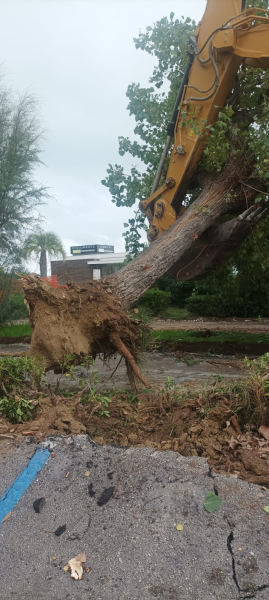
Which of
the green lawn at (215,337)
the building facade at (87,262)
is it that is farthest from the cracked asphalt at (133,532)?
the building facade at (87,262)

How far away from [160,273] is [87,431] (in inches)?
115

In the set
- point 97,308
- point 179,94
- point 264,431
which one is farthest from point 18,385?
point 179,94

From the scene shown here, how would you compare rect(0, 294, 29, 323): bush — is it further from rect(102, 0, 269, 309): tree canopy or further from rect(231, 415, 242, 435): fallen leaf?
rect(231, 415, 242, 435): fallen leaf

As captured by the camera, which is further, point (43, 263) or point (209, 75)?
point (43, 263)

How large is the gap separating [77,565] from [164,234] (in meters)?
5.02

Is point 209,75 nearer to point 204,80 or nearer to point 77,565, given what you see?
point 204,80

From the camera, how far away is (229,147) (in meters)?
6.88

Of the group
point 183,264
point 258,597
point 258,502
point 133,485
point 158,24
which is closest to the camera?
point 258,597

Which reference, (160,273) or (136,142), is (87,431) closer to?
(160,273)

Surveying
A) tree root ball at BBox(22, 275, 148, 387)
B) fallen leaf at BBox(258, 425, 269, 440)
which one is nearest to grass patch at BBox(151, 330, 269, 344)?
tree root ball at BBox(22, 275, 148, 387)

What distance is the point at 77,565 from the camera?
2521mm

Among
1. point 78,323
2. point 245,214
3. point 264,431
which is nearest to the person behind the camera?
point 264,431

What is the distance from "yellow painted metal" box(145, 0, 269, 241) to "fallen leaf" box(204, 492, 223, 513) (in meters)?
5.09

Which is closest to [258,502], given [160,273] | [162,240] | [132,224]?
[160,273]
